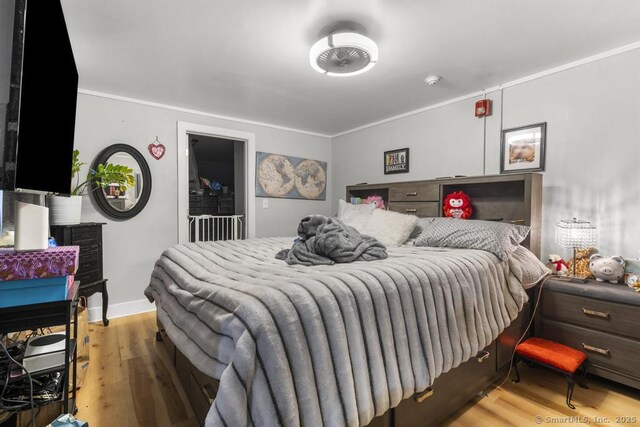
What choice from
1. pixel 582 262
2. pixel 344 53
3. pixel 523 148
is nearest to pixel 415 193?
pixel 523 148

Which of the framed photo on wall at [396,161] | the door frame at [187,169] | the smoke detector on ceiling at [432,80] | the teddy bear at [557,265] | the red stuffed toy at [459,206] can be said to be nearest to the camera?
the teddy bear at [557,265]

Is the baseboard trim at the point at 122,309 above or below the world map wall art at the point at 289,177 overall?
below

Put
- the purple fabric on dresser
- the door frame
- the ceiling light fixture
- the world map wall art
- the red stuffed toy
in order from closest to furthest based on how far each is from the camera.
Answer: the purple fabric on dresser, the ceiling light fixture, the red stuffed toy, the door frame, the world map wall art

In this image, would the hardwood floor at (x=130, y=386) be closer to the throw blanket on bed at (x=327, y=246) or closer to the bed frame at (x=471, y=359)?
the bed frame at (x=471, y=359)

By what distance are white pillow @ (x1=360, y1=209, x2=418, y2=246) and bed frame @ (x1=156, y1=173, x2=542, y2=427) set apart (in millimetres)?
516

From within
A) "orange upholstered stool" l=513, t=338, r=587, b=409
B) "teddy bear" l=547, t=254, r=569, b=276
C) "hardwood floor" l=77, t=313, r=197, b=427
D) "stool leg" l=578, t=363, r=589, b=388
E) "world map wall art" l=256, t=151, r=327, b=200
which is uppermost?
"world map wall art" l=256, t=151, r=327, b=200

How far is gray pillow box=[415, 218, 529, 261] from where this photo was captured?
6.73ft

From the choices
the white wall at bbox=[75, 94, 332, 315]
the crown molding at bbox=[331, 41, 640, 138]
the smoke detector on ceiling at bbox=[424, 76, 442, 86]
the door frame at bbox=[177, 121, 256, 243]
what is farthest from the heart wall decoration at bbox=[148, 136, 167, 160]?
the smoke detector on ceiling at bbox=[424, 76, 442, 86]

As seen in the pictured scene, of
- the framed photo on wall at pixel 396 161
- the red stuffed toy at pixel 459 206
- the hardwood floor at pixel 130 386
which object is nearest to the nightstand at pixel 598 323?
the red stuffed toy at pixel 459 206

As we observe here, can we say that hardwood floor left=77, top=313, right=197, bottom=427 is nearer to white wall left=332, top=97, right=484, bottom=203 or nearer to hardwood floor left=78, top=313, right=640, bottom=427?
hardwood floor left=78, top=313, right=640, bottom=427

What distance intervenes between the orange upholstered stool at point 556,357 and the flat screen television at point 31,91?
2721mm

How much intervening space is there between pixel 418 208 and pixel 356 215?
2.19 feet

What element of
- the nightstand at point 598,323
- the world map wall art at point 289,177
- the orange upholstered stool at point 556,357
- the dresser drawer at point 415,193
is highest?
the world map wall art at point 289,177

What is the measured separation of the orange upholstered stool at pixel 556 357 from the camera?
1.77 m
